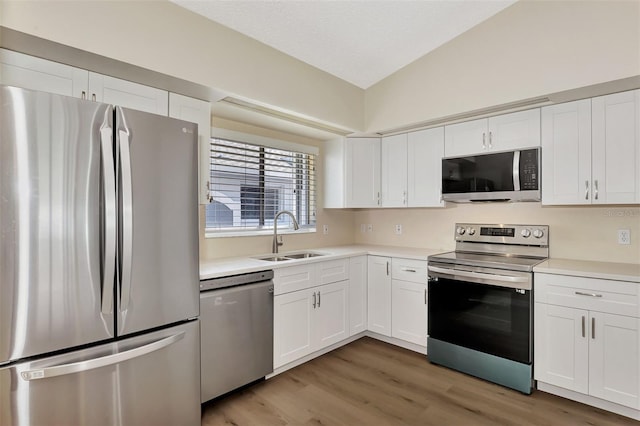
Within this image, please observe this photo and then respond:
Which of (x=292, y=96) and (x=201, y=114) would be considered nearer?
(x=201, y=114)

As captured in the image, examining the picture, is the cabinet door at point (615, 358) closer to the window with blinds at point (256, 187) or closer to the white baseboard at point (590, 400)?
the white baseboard at point (590, 400)

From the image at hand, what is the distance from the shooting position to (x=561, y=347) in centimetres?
236

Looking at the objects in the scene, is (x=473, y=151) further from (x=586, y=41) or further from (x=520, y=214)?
(x=586, y=41)

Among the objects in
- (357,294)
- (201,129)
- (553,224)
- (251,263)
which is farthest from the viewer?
(357,294)

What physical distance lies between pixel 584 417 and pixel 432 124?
2.54 m

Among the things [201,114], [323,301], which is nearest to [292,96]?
[201,114]

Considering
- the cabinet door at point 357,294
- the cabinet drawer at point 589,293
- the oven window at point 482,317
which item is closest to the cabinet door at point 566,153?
the cabinet drawer at point 589,293

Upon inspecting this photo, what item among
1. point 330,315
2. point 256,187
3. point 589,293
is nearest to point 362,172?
point 256,187

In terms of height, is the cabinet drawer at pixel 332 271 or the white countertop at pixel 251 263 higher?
the white countertop at pixel 251 263

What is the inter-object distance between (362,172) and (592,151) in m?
Result: 2.01

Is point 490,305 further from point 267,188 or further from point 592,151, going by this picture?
point 267,188

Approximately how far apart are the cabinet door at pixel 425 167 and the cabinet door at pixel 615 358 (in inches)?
59.7

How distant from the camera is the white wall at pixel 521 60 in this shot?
2.20m

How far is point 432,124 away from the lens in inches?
129
